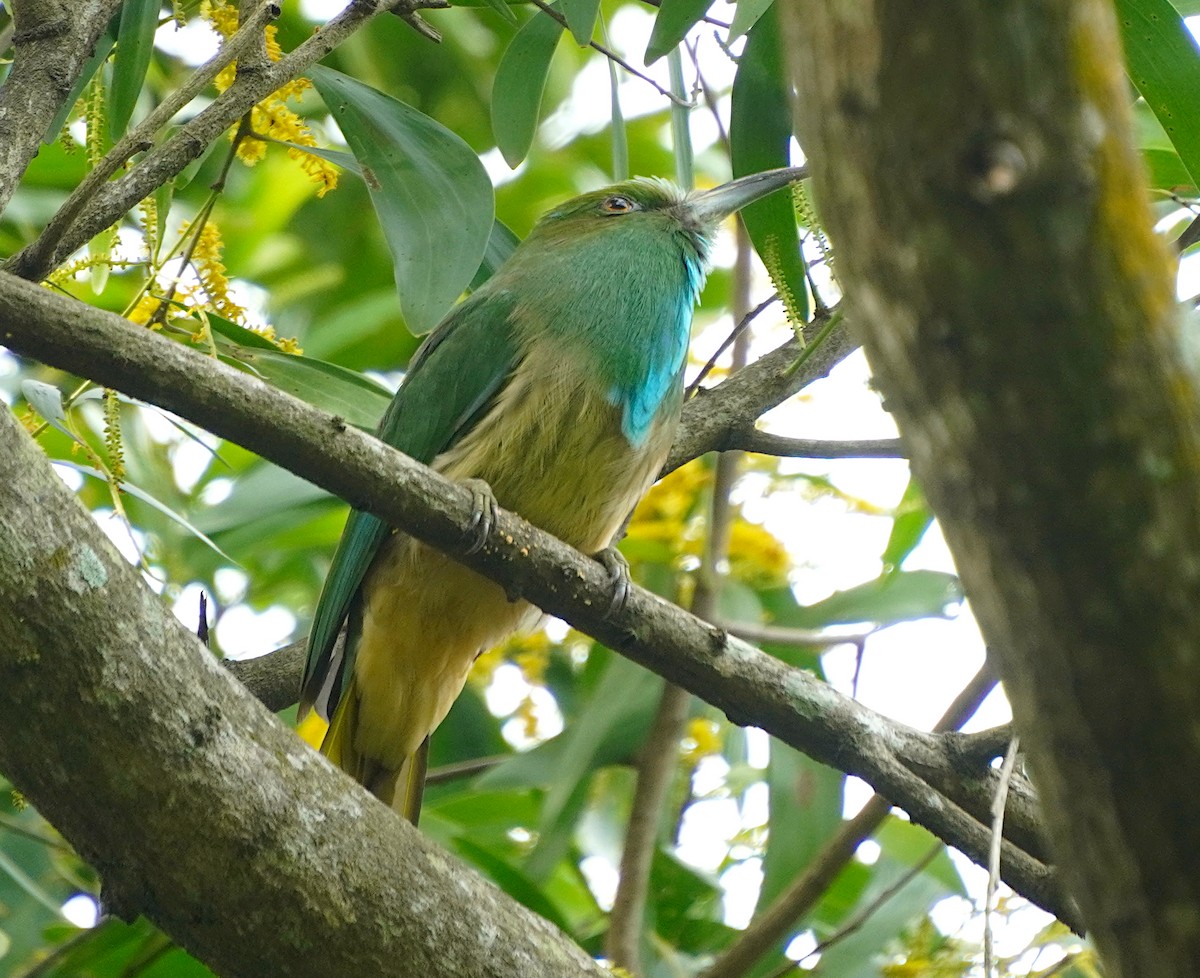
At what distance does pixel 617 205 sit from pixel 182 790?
6.95 feet

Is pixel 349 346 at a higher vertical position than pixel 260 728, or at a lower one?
higher

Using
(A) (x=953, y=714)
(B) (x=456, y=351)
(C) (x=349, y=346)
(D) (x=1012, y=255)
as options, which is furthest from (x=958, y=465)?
(C) (x=349, y=346)

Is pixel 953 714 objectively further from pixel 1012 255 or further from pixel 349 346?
pixel 349 346

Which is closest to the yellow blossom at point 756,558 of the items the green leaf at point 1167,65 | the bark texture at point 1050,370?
the green leaf at point 1167,65

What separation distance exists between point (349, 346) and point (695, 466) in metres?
1.21

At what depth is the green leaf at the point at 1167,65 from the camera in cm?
226

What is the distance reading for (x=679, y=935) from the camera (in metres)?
3.55

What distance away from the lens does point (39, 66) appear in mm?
2365

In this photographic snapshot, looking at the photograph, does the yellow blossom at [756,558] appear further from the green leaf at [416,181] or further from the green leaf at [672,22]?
the green leaf at [672,22]

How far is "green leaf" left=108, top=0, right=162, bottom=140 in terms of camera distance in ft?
8.18

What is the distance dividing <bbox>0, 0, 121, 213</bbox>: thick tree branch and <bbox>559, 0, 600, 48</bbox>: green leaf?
80 cm

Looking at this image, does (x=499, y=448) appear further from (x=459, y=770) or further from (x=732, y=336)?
(x=459, y=770)

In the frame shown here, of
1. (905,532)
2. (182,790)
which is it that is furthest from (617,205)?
(182,790)

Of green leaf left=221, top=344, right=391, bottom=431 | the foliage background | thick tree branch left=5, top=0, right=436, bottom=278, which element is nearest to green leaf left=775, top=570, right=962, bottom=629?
the foliage background
